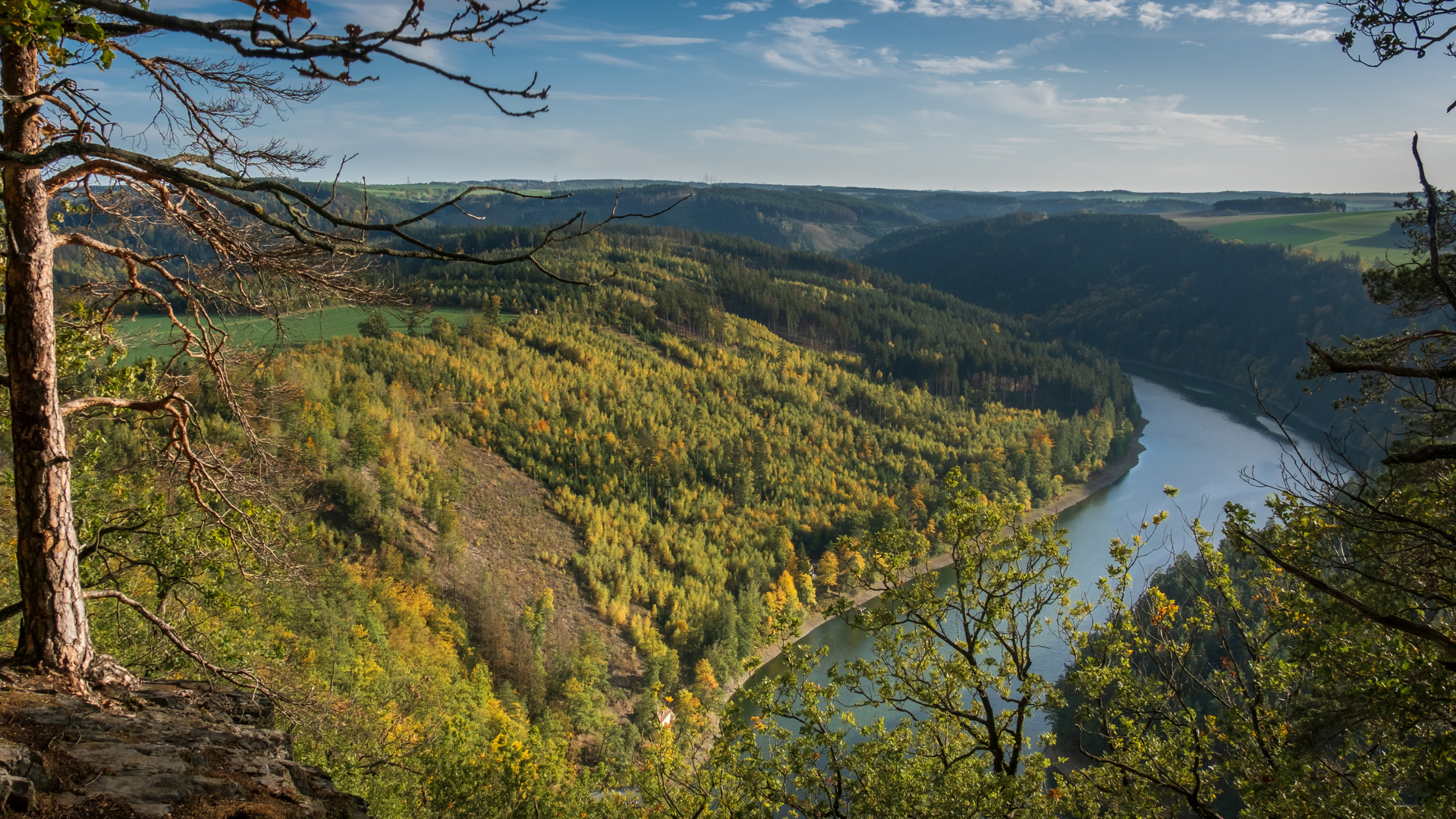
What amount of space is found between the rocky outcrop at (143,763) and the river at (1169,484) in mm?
31873

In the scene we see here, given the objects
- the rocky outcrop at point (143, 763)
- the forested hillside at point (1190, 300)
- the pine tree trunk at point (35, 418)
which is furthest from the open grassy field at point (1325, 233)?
the pine tree trunk at point (35, 418)

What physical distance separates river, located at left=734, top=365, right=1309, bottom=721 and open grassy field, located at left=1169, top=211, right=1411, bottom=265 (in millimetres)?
59475

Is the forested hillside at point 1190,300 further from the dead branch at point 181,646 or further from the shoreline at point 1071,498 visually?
the dead branch at point 181,646

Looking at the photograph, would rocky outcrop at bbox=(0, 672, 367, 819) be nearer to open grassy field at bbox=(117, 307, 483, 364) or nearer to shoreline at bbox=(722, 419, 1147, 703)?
open grassy field at bbox=(117, 307, 483, 364)

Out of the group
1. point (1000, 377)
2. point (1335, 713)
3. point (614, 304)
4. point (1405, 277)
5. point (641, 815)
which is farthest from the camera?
point (1000, 377)

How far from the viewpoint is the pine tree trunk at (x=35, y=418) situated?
435 cm

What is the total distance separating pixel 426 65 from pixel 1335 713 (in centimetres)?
813

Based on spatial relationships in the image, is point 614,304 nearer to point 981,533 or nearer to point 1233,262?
point 981,533

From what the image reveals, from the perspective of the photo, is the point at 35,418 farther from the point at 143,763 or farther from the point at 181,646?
the point at 143,763

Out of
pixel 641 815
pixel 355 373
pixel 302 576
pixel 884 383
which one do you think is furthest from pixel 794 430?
pixel 302 576

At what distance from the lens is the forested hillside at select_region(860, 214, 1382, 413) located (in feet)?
400

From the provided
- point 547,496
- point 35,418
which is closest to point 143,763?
point 35,418

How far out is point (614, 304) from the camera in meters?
98.0

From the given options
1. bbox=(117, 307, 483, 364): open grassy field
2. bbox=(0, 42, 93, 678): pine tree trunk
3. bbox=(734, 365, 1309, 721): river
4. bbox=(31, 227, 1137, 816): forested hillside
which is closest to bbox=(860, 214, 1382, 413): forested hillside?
bbox=(734, 365, 1309, 721): river
